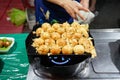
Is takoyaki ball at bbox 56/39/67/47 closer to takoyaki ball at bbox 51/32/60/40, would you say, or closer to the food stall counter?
takoyaki ball at bbox 51/32/60/40

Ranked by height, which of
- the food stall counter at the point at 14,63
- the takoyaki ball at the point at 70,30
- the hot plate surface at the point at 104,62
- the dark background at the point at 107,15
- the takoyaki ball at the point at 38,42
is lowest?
the dark background at the point at 107,15

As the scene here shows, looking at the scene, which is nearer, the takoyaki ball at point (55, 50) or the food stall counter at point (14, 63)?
the takoyaki ball at point (55, 50)

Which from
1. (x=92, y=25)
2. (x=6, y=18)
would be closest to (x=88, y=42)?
(x=6, y=18)

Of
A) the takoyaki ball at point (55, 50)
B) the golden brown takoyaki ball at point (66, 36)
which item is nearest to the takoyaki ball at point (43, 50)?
the takoyaki ball at point (55, 50)

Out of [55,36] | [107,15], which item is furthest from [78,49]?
[107,15]

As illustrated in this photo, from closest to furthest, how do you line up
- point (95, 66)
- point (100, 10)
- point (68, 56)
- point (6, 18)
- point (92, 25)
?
point (68, 56) < point (95, 66) < point (6, 18) < point (92, 25) < point (100, 10)

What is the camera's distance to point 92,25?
3.64 metres

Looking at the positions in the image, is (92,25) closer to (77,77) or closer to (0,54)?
(0,54)

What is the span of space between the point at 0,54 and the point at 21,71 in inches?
10.2

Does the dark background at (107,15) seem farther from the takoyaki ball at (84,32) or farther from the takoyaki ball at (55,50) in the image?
the takoyaki ball at (55,50)

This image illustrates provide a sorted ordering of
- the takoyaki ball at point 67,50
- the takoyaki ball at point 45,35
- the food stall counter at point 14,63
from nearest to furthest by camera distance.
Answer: the takoyaki ball at point 67,50 → the takoyaki ball at point 45,35 → the food stall counter at point 14,63

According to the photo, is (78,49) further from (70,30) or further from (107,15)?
(107,15)

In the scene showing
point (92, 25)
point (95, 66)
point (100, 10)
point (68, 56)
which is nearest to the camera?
point (68, 56)

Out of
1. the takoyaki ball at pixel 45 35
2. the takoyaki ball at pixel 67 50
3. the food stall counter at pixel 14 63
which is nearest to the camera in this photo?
the takoyaki ball at pixel 67 50
